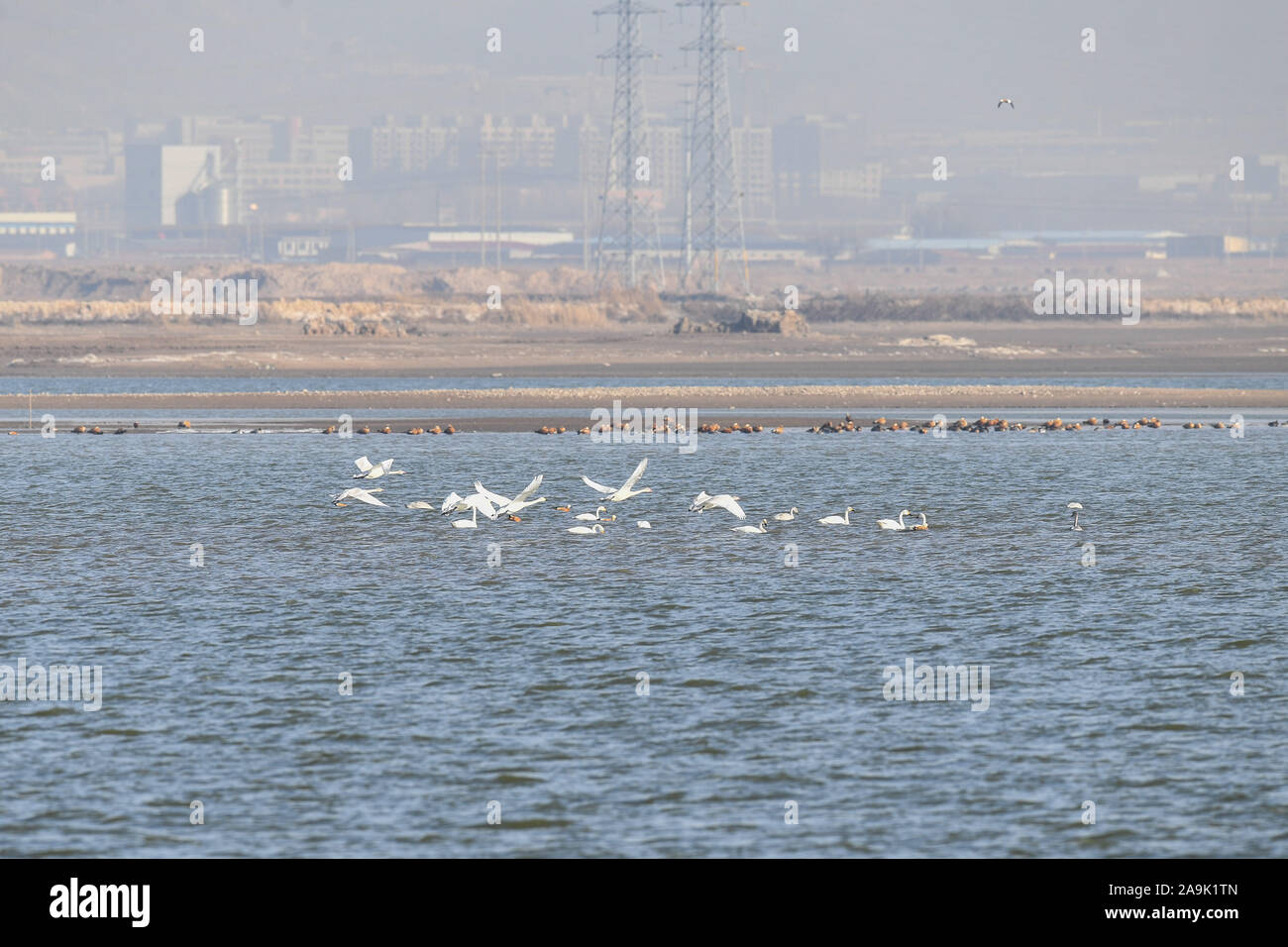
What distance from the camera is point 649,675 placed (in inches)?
899

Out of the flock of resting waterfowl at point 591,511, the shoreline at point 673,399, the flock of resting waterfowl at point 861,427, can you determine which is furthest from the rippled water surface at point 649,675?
the shoreline at point 673,399

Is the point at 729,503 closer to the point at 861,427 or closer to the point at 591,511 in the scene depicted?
the point at 591,511

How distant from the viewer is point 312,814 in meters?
17.0

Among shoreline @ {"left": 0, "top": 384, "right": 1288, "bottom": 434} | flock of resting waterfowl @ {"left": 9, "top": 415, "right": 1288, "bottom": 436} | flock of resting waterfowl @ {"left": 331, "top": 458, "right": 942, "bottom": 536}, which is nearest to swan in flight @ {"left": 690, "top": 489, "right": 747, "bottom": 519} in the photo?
flock of resting waterfowl @ {"left": 331, "top": 458, "right": 942, "bottom": 536}

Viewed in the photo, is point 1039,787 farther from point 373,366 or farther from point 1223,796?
point 373,366

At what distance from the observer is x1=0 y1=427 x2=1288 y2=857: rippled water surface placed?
16781mm

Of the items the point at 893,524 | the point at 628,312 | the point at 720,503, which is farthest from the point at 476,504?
the point at 628,312

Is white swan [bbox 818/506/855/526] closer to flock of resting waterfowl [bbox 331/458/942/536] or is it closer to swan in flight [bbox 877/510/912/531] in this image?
flock of resting waterfowl [bbox 331/458/942/536]

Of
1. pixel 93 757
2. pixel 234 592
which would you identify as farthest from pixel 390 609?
pixel 93 757

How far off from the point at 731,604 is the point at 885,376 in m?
51.7

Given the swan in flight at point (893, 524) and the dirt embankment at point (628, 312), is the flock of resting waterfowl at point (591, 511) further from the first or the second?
the dirt embankment at point (628, 312)

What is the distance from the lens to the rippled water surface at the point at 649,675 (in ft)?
55.1
